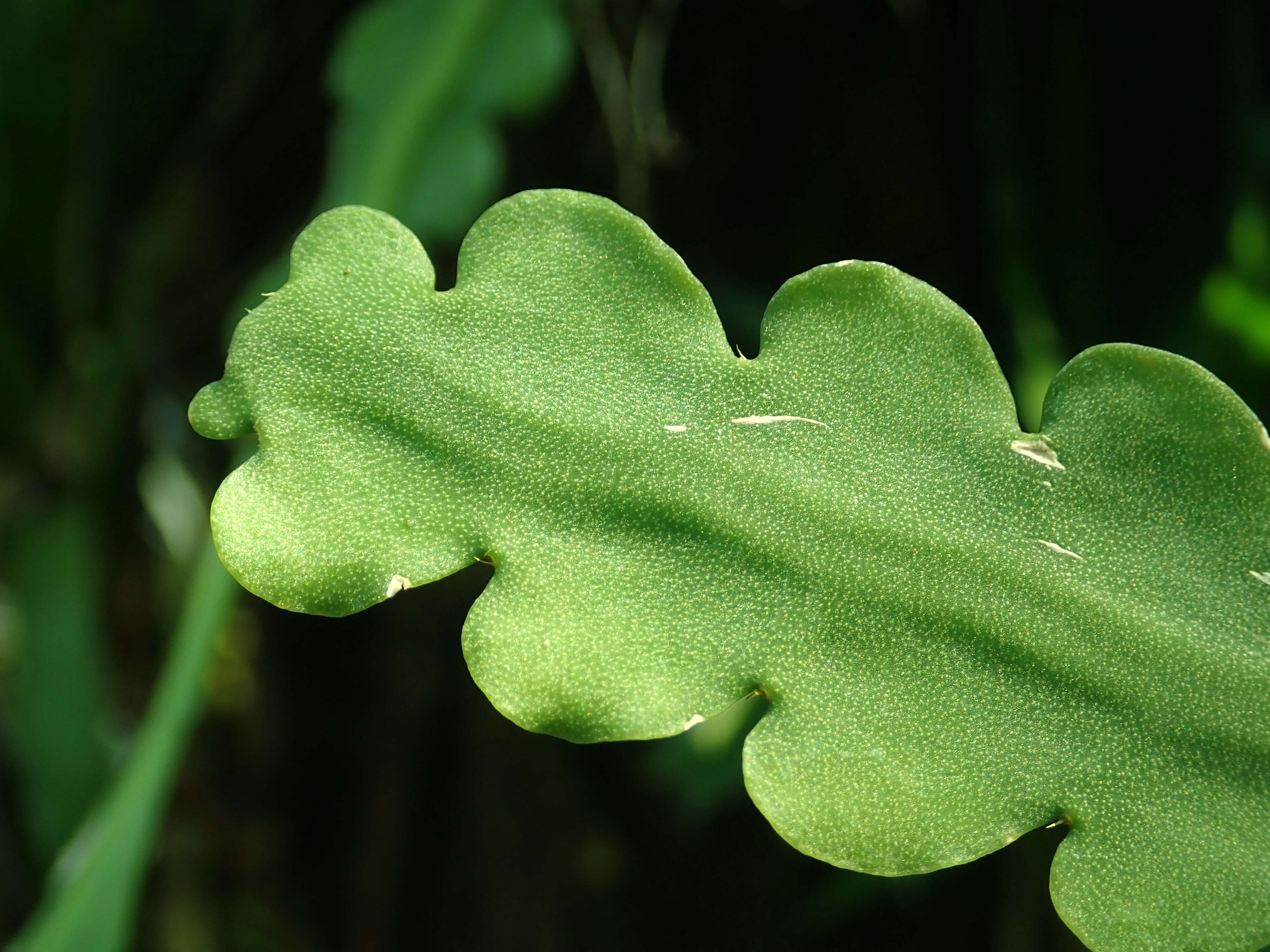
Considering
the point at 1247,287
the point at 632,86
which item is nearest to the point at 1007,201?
the point at 1247,287

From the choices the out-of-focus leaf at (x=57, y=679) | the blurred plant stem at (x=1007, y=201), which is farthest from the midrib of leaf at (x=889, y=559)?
the out-of-focus leaf at (x=57, y=679)

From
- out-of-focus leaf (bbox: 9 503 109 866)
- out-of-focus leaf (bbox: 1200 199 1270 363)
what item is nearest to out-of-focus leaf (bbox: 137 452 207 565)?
out-of-focus leaf (bbox: 9 503 109 866)

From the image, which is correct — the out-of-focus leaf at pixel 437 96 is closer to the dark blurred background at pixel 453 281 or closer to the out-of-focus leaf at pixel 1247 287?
the dark blurred background at pixel 453 281

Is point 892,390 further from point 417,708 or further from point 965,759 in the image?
point 417,708

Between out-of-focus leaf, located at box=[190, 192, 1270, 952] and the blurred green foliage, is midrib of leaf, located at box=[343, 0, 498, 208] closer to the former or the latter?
the blurred green foliage

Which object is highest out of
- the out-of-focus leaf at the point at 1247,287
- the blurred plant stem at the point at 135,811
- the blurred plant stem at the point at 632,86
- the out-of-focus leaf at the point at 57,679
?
the blurred plant stem at the point at 632,86

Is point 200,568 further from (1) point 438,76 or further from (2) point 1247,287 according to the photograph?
(2) point 1247,287

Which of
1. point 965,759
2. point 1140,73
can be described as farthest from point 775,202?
point 965,759
